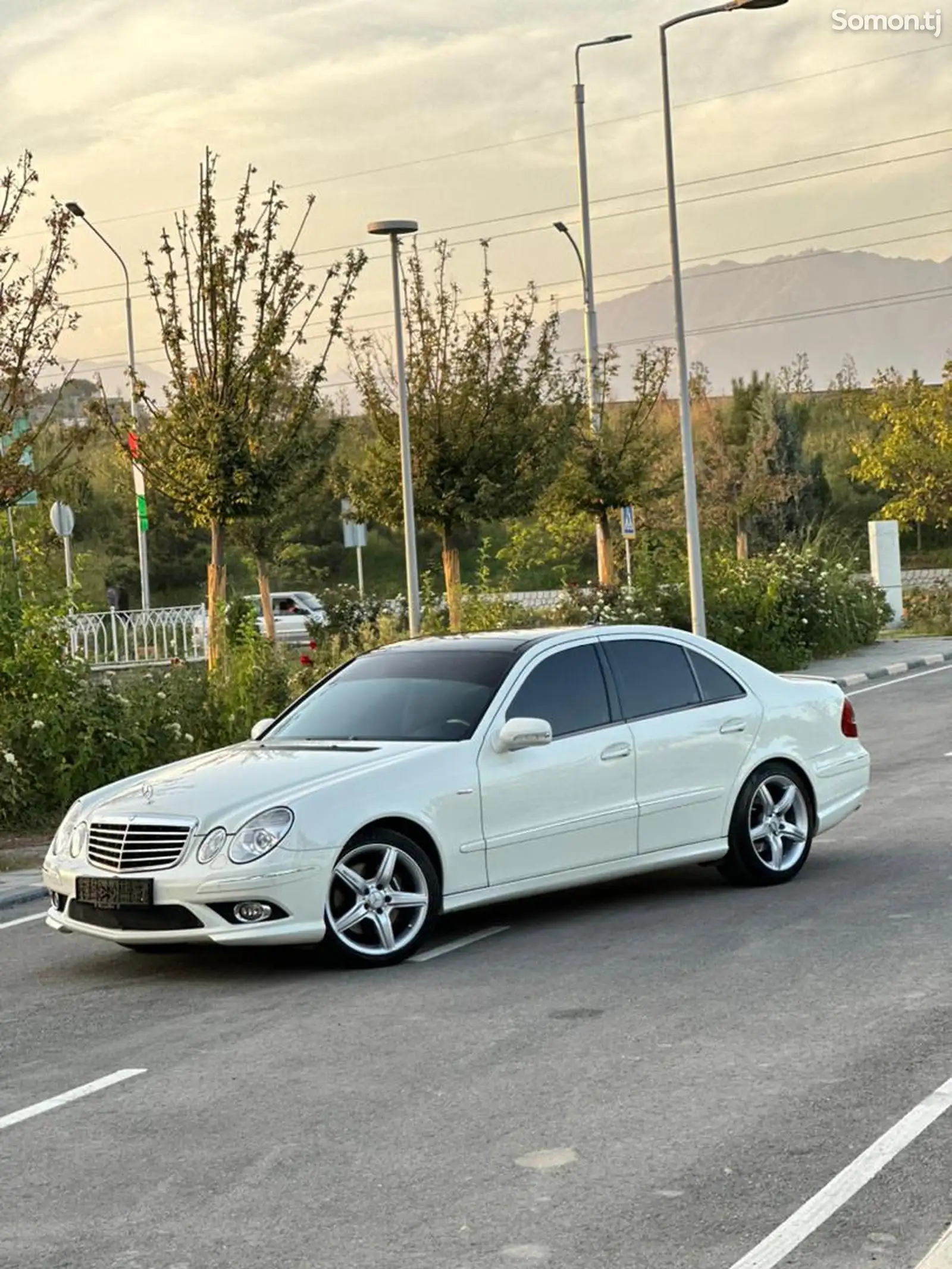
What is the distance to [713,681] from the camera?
10742 millimetres

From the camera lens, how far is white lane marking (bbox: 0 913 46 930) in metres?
11.1

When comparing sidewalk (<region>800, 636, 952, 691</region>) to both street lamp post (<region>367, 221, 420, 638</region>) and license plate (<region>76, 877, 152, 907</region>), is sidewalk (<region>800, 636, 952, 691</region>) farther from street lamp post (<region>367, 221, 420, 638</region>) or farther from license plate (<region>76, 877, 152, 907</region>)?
license plate (<region>76, 877, 152, 907</region>)

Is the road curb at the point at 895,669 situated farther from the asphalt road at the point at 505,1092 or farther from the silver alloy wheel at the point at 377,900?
the silver alloy wheel at the point at 377,900

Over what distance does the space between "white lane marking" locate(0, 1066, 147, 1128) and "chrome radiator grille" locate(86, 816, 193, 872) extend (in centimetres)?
161

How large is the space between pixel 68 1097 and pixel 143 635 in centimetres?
2260

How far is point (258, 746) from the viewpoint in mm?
9961

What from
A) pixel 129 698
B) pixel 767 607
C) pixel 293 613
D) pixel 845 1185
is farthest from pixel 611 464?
pixel 845 1185

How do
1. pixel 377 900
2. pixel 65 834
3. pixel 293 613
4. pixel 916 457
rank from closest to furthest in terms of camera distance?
pixel 377 900 < pixel 65 834 < pixel 916 457 < pixel 293 613

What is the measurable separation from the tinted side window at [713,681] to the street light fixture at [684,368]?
1445 centimetres

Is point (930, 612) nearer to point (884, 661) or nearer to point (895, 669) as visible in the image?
point (884, 661)

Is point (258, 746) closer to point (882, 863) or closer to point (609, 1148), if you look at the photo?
point (882, 863)

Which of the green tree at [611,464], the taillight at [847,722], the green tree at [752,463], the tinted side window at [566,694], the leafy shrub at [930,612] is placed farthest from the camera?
the green tree at [752,463]

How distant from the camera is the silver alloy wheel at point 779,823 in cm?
1066

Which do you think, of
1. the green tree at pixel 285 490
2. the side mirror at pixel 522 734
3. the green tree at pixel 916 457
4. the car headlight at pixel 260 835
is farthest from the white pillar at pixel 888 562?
the car headlight at pixel 260 835
